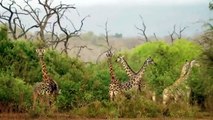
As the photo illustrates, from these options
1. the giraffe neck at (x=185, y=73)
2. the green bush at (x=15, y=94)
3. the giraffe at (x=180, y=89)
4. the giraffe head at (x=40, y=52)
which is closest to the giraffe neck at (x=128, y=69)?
the giraffe at (x=180, y=89)

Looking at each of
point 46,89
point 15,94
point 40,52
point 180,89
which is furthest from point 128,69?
point 15,94

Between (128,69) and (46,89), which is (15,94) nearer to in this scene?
(46,89)

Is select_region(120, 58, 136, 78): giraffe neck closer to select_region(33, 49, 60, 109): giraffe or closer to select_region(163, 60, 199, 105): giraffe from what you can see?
select_region(163, 60, 199, 105): giraffe

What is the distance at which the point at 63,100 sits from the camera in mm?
18422

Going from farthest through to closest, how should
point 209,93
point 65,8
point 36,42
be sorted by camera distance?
point 65,8 → point 36,42 → point 209,93

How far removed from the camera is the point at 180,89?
19625mm

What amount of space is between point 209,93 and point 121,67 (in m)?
3.80

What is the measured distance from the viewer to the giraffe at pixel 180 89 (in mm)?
19094

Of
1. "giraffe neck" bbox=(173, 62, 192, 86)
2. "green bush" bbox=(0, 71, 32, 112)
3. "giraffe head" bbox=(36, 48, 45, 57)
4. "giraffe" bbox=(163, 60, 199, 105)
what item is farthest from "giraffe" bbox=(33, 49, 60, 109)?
"giraffe neck" bbox=(173, 62, 192, 86)

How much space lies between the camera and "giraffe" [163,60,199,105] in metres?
19.1

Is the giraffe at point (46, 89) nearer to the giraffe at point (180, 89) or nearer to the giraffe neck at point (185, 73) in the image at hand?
the giraffe at point (180, 89)

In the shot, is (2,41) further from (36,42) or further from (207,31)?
(207,31)

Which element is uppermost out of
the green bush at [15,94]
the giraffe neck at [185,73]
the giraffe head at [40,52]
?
the giraffe head at [40,52]

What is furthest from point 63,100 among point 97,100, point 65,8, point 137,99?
point 65,8
